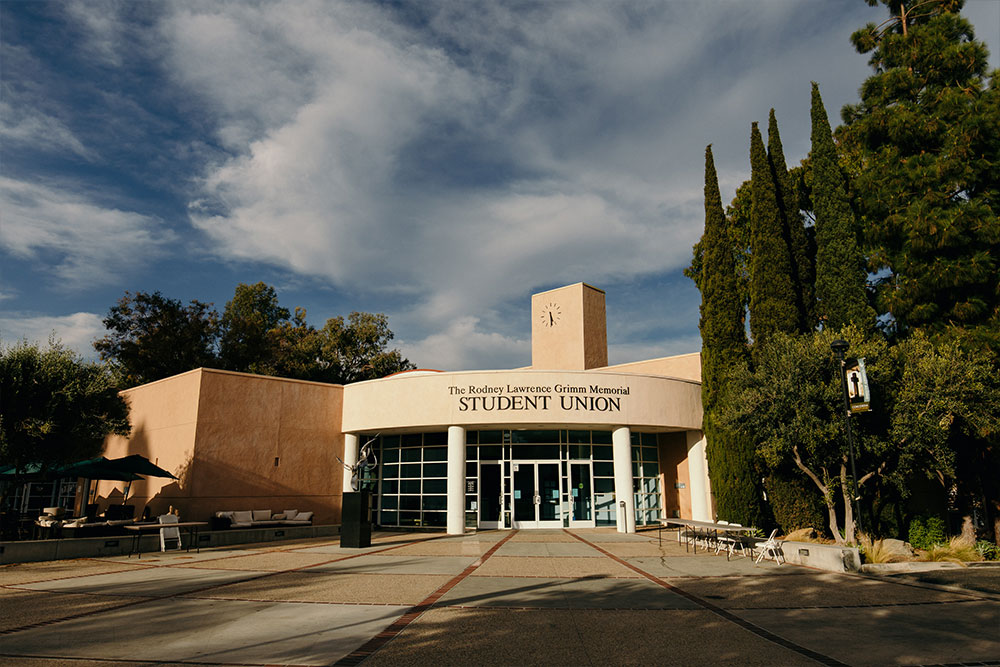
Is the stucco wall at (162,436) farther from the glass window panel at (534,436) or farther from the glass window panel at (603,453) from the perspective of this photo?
the glass window panel at (603,453)

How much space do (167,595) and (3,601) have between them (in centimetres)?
239

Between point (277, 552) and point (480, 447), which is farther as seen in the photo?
point (480, 447)

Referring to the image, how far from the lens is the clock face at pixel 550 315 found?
29.8m

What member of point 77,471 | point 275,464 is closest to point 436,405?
point 275,464

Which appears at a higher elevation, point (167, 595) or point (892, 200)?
point (892, 200)

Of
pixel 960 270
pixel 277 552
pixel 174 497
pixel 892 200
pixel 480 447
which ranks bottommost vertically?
pixel 277 552

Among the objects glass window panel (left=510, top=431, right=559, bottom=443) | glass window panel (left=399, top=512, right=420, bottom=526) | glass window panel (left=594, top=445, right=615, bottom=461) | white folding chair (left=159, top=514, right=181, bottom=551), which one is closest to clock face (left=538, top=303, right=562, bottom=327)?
glass window panel (left=510, top=431, right=559, bottom=443)

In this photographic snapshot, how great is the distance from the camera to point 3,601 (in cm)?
929

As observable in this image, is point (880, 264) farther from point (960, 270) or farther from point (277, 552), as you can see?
point (277, 552)

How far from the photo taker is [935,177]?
1867 centimetres

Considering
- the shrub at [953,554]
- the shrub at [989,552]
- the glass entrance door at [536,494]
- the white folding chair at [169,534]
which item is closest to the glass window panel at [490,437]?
the glass entrance door at [536,494]

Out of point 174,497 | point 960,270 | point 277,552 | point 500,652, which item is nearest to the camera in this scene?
point 500,652

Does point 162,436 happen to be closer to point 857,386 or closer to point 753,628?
point 753,628

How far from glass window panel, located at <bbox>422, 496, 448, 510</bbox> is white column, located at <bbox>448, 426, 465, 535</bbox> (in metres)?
1.38
